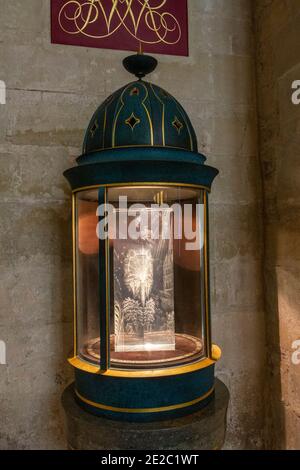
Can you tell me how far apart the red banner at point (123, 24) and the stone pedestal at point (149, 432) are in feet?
6.10

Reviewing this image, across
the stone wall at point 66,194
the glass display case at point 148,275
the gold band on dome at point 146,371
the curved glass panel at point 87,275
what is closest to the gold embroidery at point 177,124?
the glass display case at point 148,275

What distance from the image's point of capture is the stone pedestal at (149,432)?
4.95 feet

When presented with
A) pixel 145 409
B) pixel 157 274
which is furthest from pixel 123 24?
pixel 145 409

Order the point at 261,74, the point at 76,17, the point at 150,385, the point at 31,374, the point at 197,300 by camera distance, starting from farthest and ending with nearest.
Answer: the point at 261,74 → the point at 76,17 → the point at 31,374 → the point at 197,300 → the point at 150,385

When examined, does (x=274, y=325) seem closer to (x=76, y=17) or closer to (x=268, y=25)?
(x=268, y=25)

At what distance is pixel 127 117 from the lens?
165cm

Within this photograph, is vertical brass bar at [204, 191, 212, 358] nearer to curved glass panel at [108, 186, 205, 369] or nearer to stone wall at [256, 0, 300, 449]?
curved glass panel at [108, 186, 205, 369]

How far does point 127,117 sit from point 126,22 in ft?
3.15

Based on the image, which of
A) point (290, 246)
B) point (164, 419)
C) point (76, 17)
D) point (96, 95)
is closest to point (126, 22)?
point (76, 17)

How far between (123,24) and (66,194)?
1002mm

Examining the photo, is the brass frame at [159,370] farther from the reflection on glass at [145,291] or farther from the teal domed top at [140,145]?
the reflection on glass at [145,291]

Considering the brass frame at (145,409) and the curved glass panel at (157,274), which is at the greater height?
the curved glass panel at (157,274)

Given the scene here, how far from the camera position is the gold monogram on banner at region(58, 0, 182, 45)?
2.22 m

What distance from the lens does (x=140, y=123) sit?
5.36 ft
